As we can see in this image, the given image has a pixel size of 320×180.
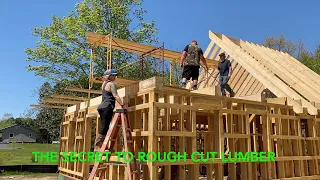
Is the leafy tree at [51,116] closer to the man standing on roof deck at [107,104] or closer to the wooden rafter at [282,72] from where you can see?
the wooden rafter at [282,72]

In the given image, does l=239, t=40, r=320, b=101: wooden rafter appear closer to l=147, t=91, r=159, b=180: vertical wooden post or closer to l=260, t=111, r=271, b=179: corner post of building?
l=260, t=111, r=271, b=179: corner post of building

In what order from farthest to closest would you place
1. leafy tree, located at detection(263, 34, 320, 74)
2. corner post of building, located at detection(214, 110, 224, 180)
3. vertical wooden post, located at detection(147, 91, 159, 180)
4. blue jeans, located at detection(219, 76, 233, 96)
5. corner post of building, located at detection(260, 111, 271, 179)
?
leafy tree, located at detection(263, 34, 320, 74) → blue jeans, located at detection(219, 76, 233, 96) → corner post of building, located at detection(260, 111, 271, 179) → corner post of building, located at detection(214, 110, 224, 180) → vertical wooden post, located at detection(147, 91, 159, 180)

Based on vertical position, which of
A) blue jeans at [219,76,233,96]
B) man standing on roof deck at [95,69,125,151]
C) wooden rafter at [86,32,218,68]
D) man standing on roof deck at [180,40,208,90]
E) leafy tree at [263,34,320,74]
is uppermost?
leafy tree at [263,34,320,74]

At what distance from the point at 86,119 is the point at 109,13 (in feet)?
54.0

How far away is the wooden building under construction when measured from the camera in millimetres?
5742

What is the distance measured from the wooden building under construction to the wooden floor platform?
0.02 m

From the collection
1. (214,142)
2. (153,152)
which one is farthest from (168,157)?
(214,142)

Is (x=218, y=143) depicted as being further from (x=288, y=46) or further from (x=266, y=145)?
(x=288, y=46)

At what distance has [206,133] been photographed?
7.54m

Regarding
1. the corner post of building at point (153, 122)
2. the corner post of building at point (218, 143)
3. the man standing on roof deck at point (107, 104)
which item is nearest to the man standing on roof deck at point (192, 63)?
the corner post of building at point (218, 143)

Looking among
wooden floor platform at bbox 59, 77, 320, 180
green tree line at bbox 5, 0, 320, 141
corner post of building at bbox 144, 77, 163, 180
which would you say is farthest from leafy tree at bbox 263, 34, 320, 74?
corner post of building at bbox 144, 77, 163, 180

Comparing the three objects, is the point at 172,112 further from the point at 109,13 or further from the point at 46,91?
the point at 46,91

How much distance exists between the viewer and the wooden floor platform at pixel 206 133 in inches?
222

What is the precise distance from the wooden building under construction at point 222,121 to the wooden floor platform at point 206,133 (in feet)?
0.06
